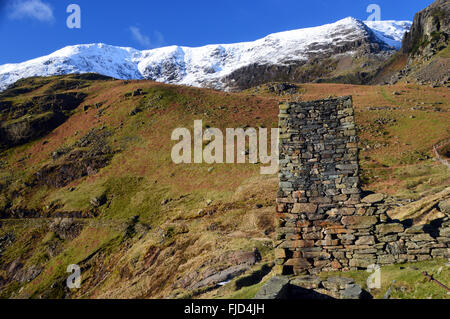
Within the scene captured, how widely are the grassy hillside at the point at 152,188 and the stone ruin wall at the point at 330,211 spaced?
2566 millimetres

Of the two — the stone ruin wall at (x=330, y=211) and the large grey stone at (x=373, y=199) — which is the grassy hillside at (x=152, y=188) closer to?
the stone ruin wall at (x=330, y=211)

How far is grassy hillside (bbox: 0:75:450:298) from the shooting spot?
64.7 ft

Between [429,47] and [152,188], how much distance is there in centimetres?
11652

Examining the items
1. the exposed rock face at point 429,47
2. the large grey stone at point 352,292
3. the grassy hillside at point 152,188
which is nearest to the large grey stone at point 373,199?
the large grey stone at point 352,292

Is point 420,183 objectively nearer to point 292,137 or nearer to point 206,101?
point 292,137

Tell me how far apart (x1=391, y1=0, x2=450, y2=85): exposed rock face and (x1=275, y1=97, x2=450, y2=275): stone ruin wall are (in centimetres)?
8408

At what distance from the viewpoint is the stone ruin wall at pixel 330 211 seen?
8.55 m

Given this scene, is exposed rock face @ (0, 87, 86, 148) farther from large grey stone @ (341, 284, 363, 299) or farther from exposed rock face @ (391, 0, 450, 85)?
exposed rock face @ (391, 0, 450, 85)

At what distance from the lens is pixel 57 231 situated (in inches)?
1260

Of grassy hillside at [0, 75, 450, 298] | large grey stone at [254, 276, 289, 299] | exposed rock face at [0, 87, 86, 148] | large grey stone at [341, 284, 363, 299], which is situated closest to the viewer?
large grey stone at [254, 276, 289, 299]

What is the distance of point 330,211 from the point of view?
30.3ft

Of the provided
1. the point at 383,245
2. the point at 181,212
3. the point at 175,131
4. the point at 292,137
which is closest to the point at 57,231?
the point at 181,212

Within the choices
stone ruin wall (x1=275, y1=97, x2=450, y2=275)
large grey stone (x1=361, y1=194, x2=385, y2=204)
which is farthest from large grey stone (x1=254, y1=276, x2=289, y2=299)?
large grey stone (x1=361, y1=194, x2=385, y2=204)

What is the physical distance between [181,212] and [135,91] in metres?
42.9
